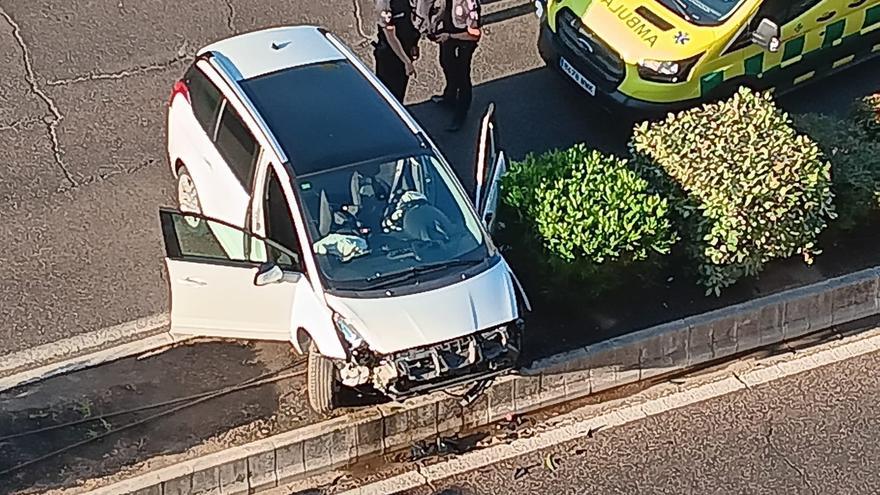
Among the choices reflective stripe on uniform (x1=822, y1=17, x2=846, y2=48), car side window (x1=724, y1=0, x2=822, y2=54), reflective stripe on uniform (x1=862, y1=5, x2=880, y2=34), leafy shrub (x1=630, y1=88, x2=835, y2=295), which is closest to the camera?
leafy shrub (x1=630, y1=88, x2=835, y2=295)

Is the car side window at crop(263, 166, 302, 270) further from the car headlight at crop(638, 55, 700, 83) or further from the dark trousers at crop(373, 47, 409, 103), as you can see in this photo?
the car headlight at crop(638, 55, 700, 83)

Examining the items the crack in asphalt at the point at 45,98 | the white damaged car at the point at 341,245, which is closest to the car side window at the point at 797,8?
the white damaged car at the point at 341,245

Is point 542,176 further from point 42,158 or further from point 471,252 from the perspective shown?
point 42,158

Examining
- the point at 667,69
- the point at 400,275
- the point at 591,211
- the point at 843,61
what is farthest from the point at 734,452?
the point at 843,61

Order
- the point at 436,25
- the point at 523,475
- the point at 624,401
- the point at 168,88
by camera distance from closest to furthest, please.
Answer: the point at 523,475, the point at 624,401, the point at 436,25, the point at 168,88

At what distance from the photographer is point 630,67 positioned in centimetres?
1110

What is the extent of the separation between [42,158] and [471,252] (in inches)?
178

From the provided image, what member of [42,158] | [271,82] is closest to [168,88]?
[42,158]

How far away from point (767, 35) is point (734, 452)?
4.27m

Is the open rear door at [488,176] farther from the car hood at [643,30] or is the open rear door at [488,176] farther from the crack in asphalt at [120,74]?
the crack in asphalt at [120,74]

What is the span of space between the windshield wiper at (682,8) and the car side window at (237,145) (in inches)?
173

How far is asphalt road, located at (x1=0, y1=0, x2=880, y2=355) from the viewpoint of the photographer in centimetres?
963

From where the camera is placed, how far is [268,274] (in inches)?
316

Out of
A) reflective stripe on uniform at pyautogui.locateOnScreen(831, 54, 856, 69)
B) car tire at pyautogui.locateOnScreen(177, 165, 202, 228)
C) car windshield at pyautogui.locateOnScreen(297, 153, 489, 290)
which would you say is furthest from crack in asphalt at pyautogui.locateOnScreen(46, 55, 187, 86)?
reflective stripe on uniform at pyautogui.locateOnScreen(831, 54, 856, 69)
